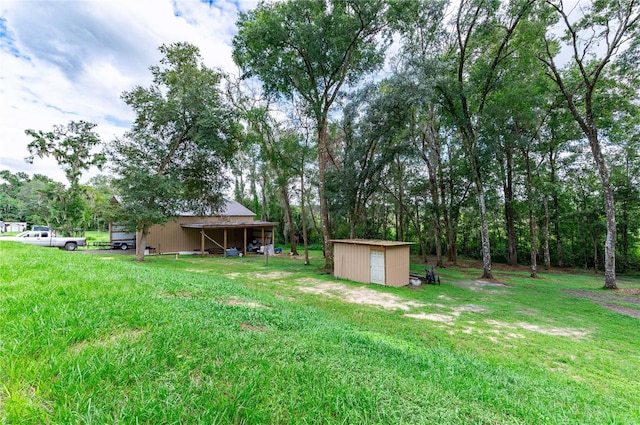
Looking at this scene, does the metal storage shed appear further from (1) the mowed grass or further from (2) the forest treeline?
(1) the mowed grass

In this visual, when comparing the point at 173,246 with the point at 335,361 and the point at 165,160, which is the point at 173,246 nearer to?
the point at 165,160

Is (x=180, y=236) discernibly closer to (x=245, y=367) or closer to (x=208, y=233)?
(x=208, y=233)

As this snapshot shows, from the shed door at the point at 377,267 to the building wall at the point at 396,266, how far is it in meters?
0.19

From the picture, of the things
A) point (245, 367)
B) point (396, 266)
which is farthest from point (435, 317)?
point (245, 367)

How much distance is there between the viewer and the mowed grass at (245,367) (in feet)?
4.65

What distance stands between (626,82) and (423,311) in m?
15.8

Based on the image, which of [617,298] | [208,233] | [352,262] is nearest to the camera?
[617,298]

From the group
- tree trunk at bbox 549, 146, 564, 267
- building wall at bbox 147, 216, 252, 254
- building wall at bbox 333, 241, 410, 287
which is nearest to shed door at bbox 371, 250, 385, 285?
building wall at bbox 333, 241, 410, 287

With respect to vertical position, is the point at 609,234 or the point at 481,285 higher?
the point at 609,234

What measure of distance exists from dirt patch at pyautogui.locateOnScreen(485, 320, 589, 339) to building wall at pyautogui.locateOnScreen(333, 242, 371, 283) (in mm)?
5007

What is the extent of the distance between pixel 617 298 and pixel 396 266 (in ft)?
24.1

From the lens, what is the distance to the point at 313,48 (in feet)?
37.4

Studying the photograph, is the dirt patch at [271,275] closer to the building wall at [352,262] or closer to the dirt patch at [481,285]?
the building wall at [352,262]

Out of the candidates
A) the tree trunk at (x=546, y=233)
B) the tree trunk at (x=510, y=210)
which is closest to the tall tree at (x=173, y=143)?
the tree trunk at (x=510, y=210)
